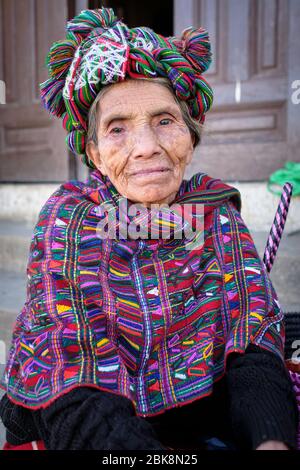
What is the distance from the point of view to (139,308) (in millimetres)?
1154

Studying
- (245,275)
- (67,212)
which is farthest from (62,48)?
(245,275)

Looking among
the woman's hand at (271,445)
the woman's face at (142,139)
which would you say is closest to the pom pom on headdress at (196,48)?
the woman's face at (142,139)

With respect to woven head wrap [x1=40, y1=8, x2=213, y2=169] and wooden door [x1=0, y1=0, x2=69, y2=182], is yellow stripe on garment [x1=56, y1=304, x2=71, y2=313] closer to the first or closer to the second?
woven head wrap [x1=40, y1=8, x2=213, y2=169]

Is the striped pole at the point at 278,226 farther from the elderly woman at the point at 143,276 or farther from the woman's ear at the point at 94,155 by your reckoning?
the woman's ear at the point at 94,155

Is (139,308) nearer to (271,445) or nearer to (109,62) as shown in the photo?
(271,445)

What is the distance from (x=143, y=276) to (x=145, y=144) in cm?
34

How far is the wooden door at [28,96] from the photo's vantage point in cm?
351

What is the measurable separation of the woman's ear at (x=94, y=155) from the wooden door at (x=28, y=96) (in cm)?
221

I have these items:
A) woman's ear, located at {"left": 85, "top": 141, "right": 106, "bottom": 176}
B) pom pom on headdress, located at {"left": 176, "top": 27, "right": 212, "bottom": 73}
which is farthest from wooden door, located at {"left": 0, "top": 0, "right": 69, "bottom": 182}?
pom pom on headdress, located at {"left": 176, "top": 27, "right": 212, "bottom": 73}

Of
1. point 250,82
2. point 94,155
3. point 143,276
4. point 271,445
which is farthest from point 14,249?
point 271,445

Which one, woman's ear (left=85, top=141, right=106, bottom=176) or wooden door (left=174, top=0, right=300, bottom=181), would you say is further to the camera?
wooden door (left=174, top=0, right=300, bottom=181)

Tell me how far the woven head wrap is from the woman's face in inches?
1.6

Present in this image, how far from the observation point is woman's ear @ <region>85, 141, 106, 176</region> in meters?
1.34

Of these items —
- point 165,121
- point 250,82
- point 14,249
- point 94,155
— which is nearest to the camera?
point 165,121
